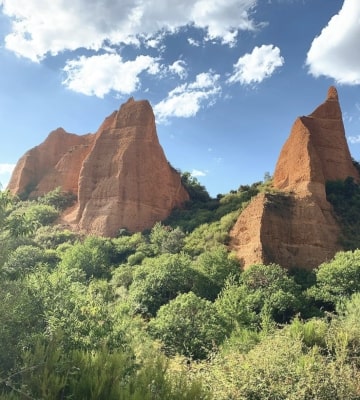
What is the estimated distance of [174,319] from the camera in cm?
2512

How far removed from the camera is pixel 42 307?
1523 cm

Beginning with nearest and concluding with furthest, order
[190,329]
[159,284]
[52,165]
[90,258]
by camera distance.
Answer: [190,329]
[159,284]
[90,258]
[52,165]

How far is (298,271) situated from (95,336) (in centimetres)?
2491

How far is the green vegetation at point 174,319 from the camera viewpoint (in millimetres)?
12320

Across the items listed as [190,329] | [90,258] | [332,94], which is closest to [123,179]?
[90,258]

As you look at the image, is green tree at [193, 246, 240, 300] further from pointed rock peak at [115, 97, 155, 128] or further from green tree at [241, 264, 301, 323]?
pointed rock peak at [115, 97, 155, 128]

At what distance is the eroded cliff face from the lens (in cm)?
3875

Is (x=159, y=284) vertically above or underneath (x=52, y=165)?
underneath

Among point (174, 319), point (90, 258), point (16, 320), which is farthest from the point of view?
point (90, 258)

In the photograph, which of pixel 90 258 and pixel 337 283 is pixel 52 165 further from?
pixel 337 283

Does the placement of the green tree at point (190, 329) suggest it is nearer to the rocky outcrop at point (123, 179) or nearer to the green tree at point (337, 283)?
the green tree at point (337, 283)

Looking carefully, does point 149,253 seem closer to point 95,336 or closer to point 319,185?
point 319,185

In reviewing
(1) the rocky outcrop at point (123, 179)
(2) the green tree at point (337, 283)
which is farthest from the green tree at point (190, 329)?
(1) the rocky outcrop at point (123, 179)

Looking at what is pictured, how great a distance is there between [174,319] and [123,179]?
100.0ft
